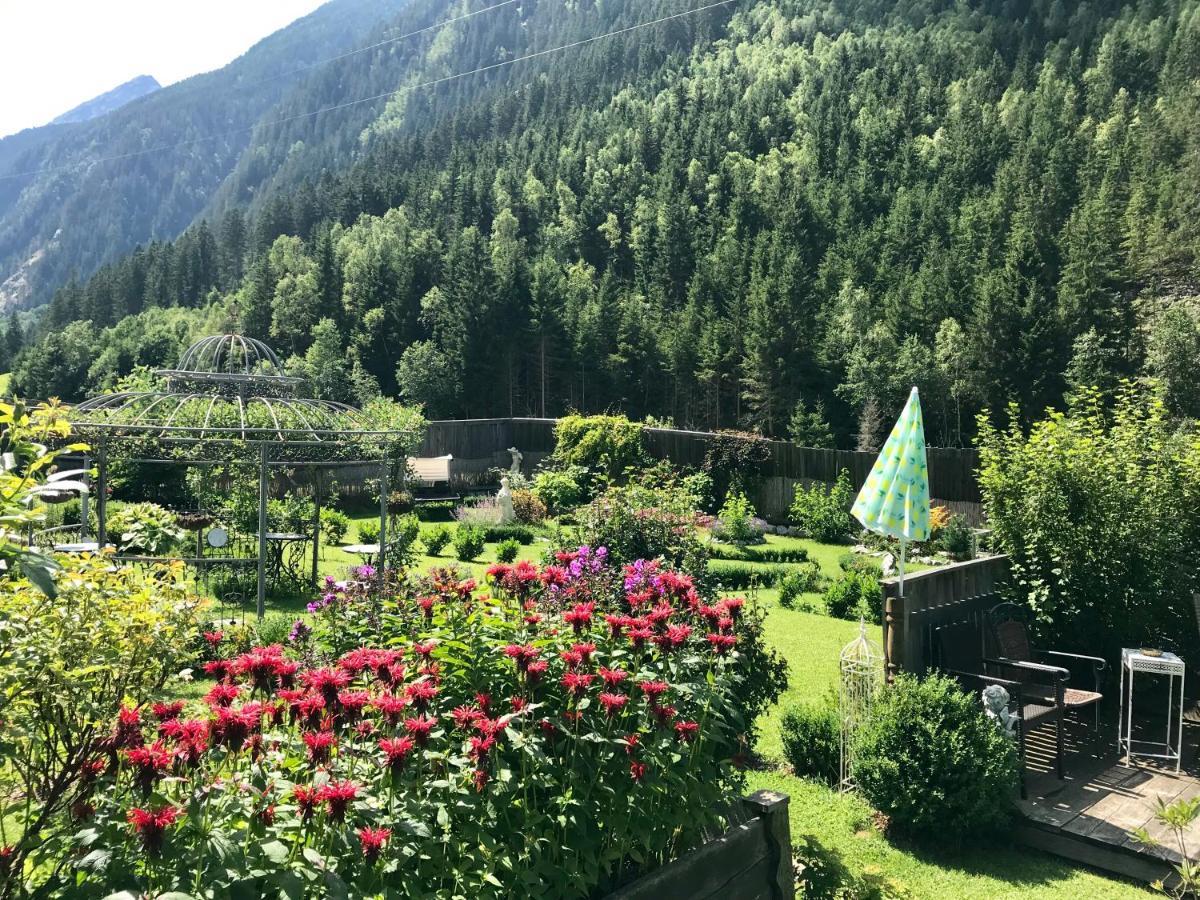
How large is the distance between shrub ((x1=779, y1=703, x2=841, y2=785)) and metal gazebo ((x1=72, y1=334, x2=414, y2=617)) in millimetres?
5021

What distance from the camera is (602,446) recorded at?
24.5 metres

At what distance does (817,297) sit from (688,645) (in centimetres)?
4217

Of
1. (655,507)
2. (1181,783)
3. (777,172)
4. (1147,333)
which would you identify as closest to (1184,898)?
(1181,783)

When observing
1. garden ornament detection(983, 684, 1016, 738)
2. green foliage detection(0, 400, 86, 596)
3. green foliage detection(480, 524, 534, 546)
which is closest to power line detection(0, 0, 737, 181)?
green foliage detection(480, 524, 534, 546)

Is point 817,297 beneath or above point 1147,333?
above

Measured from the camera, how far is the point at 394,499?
20.1 meters

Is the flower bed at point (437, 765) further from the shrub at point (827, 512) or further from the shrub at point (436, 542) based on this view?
the shrub at point (827, 512)

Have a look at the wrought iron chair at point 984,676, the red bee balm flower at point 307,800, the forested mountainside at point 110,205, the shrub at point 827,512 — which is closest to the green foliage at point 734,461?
the shrub at point 827,512

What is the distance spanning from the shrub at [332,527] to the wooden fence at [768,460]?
29.7ft

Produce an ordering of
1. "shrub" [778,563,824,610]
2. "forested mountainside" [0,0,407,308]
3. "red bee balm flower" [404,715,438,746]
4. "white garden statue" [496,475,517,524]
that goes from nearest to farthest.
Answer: "red bee balm flower" [404,715,438,746]
"shrub" [778,563,824,610]
"white garden statue" [496,475,517,524]
"forested mountainside" [0,0,407,308]

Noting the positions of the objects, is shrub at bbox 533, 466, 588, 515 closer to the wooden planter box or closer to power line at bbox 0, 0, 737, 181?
the wooden planter box

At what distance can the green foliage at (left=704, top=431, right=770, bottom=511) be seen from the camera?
23438 mm

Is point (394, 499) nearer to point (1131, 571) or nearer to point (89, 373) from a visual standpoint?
point (1131, 571)

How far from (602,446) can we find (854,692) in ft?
62.3
